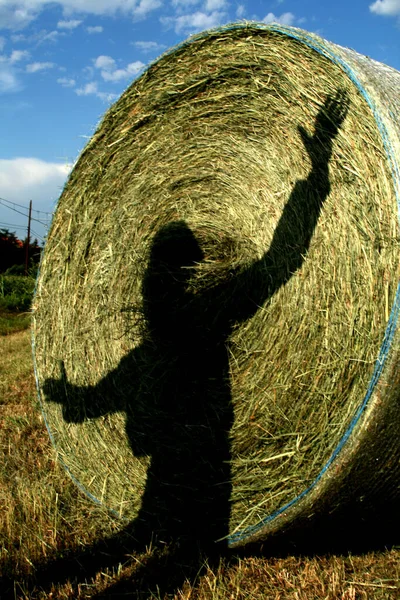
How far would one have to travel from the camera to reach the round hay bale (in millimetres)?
2459

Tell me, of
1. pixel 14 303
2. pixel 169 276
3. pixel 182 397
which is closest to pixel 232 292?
pixel 169 276

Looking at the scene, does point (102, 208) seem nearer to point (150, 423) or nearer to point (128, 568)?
point (150, 423)

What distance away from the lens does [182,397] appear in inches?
133

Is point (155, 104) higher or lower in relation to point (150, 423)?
higher

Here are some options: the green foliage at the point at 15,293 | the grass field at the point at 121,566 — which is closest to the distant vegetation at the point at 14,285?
the green foliage at the point at 15,293

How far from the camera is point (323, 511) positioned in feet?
8.36

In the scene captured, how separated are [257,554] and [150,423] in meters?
0.91

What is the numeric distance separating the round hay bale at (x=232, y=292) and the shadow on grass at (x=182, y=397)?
0.5 inches

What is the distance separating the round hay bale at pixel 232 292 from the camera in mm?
2459

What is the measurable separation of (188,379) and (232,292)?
55 centimetres

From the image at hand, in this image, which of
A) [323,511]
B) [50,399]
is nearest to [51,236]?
[50,399]

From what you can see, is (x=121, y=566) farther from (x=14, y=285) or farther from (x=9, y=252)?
(x=9, y=252)

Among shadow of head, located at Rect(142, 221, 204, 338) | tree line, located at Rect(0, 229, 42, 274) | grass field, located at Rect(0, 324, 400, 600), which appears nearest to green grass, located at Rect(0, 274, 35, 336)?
tree line, located at Rect(0, 229, 42, 274)

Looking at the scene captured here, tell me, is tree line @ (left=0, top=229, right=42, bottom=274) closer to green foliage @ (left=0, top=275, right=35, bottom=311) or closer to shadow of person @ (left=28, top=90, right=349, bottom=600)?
green foliage @ (left=0, top=275, right=35, bottom=311)
